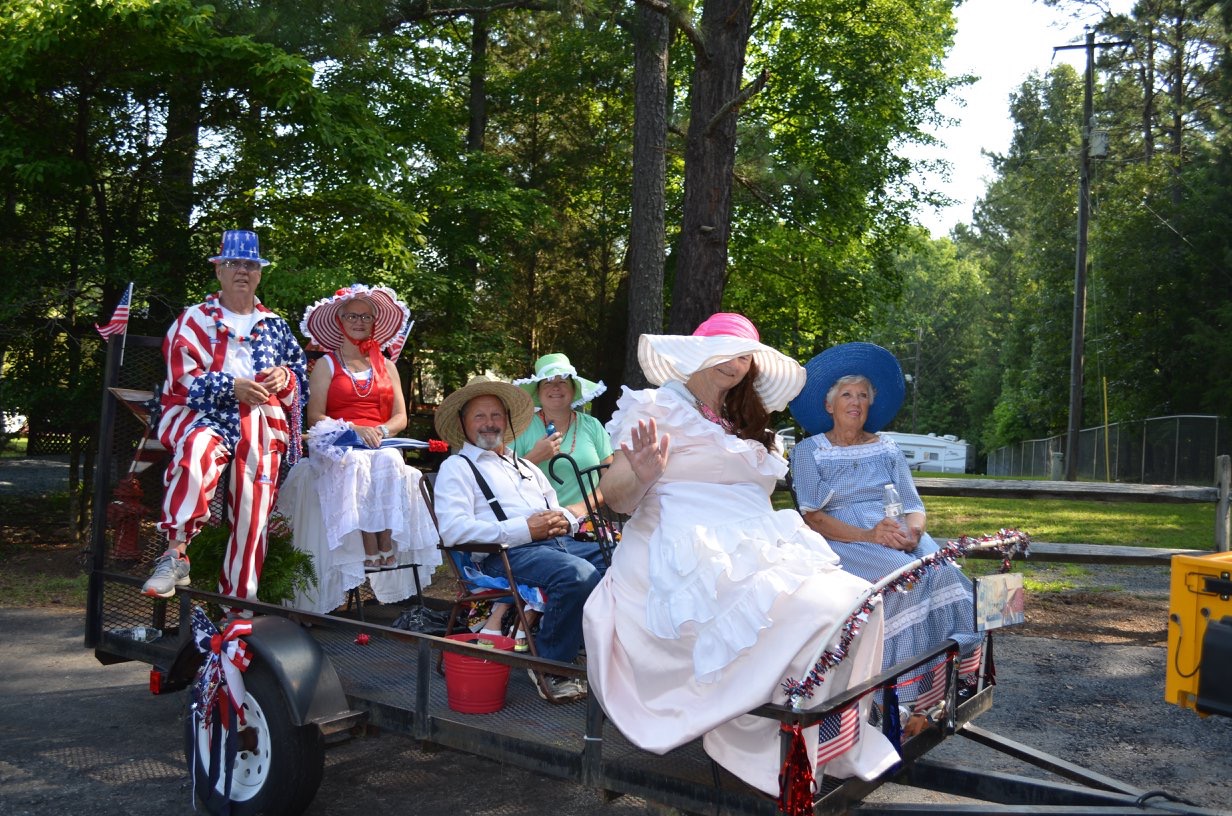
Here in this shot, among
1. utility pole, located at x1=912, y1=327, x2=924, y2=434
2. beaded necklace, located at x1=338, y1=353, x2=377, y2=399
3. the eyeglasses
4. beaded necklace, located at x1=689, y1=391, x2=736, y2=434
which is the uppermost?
utility pole, located at x1=912, y1=327, x2=924, y2=434

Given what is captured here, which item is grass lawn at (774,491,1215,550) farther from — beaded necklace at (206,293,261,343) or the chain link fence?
beaded necklace at (206,293,261,343)

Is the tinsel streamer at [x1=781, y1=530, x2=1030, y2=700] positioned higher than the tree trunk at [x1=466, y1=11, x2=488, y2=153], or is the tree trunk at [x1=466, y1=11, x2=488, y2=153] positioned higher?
the tree trunk at [x1=466, y1=11, x2=488, y2=153]

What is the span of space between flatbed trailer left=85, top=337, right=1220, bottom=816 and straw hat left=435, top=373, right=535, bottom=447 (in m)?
1.05

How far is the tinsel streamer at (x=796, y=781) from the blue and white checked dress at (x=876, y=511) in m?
1.33

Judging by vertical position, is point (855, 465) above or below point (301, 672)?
above

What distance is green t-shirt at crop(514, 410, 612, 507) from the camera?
5.95 metres

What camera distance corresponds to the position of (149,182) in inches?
415

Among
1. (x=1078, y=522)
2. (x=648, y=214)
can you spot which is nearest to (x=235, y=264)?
→ (x=648, y=214)

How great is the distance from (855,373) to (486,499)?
5.80 ft

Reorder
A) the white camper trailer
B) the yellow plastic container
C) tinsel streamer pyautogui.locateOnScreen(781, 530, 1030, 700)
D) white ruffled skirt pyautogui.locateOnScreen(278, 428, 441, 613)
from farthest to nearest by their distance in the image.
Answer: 1. the white camper trailer
2. white ruffled skirt pyautogui.locateOnScreen(278, 428, 441, 613)
3. the yellow plastic container
4. tinsel streamer pyautogui.locateOnScreen(781, 530, 1030, 700)

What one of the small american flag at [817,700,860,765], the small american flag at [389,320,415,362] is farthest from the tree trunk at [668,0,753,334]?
the small american flag at [817,700,860,765]

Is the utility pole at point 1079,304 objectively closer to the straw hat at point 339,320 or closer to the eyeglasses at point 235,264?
the straw hat at point 339,320

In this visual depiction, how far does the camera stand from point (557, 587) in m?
4.35

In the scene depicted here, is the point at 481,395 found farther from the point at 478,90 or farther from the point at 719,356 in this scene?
the point at 478,90
